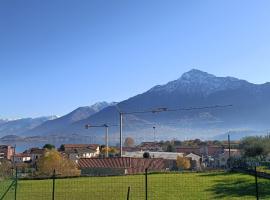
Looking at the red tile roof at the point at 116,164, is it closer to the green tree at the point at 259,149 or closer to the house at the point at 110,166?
the house at the point at 110,166

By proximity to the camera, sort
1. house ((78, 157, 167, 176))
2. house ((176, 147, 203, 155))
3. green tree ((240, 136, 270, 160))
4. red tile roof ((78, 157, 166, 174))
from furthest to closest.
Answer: house ((176, 147, 203, 155))
green tree ((240, 136, 270, 160))
red tile roof ((78, 157, 166, 174))
house ((78, 157, 167, 176))

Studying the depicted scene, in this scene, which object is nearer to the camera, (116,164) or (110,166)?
(110,166)

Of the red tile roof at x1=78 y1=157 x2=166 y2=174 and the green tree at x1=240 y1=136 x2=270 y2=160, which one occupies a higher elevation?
the green tree at x1=240 y1=136 x2=270 y2=160

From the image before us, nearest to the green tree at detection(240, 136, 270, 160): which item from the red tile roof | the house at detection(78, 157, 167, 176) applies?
the red tile roof

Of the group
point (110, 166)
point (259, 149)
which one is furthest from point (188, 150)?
point (110, 166)

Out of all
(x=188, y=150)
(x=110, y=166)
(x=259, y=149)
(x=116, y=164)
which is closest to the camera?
(x=110, y=166)

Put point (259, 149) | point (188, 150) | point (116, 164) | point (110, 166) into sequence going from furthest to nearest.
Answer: point (188, 150) < point (259, 149) < point (116, 164) < point (110, 166)

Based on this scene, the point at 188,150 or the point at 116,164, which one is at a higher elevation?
the point at 188,150

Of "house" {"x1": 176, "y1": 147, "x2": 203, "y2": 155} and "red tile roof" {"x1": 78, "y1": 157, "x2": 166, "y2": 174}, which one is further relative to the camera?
"house" {"x1": 176, "y1": 147, "x2": 203, "y2": 155}

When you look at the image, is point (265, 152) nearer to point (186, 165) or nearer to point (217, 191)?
point (186, 165)

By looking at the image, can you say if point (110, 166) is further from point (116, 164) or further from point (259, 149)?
point (259, 149)

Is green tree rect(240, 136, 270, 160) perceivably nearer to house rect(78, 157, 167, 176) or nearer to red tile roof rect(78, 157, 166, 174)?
red tile roof rect(78, 157, 166, 174)

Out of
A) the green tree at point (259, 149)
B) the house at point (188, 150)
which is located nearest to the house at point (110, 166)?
the green tree at point (259, 149)

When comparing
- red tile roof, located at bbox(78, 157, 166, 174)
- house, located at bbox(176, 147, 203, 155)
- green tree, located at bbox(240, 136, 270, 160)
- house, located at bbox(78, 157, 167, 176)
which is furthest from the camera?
house, located at bbox(176, 147, 203, 155)
